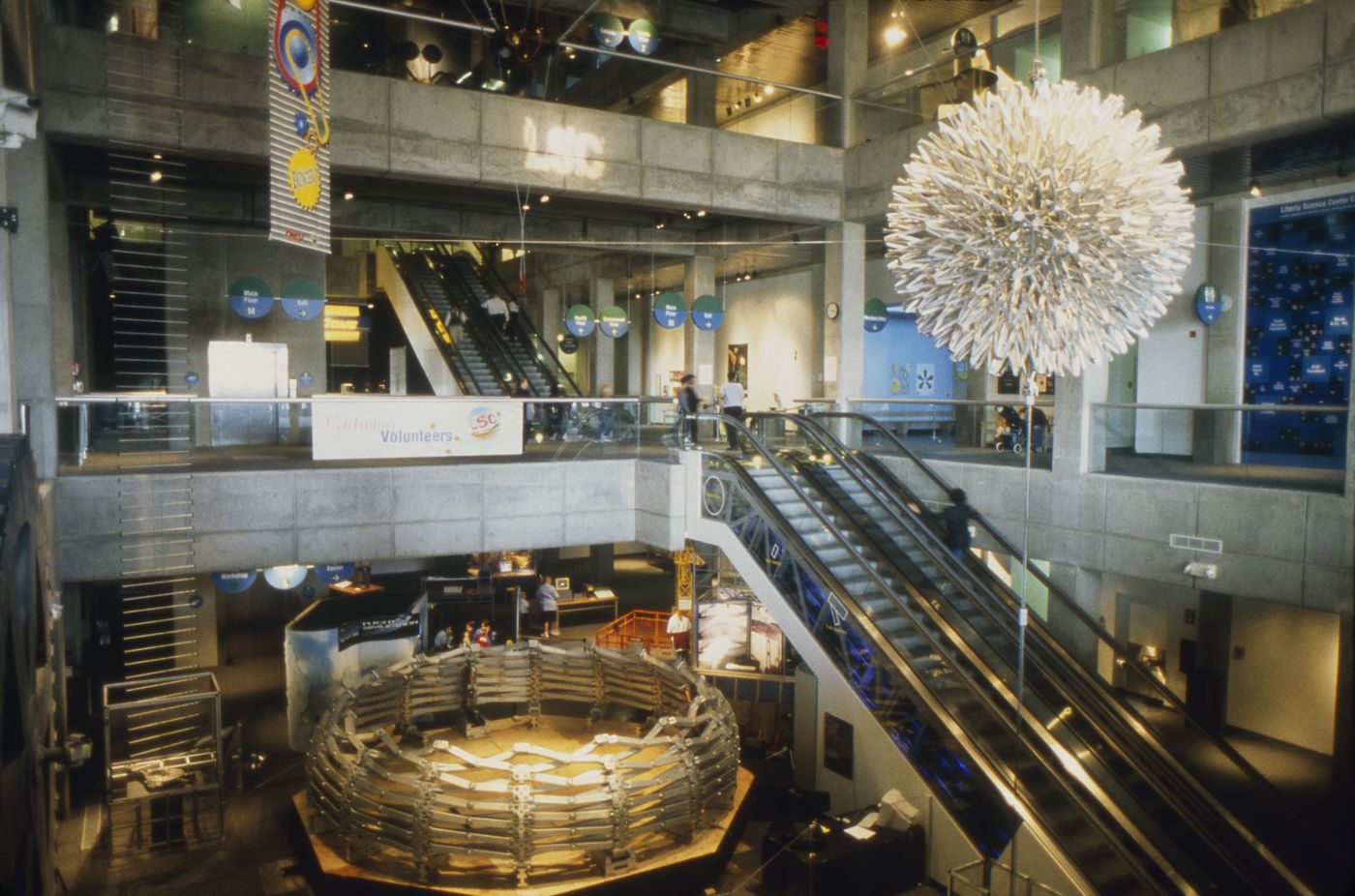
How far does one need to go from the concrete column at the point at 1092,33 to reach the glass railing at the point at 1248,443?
16.3ft

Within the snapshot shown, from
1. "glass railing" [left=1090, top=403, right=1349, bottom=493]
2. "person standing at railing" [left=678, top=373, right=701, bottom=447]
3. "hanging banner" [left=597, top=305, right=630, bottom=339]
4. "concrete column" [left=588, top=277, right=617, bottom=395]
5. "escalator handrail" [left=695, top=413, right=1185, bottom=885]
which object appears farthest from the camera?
"concrete column" [left=588, top=277, right=617, bottom=395]

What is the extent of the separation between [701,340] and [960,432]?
294 inches

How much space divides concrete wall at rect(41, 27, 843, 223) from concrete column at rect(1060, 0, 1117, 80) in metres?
4.74

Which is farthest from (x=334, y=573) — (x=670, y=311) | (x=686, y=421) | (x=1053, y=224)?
(x=1053, y=224)

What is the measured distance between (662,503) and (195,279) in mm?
10196

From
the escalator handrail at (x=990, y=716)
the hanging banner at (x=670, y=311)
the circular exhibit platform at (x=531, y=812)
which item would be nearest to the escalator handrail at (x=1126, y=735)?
the escalator handrail at (x=990, y=716)

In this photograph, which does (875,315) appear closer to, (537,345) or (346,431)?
(537,345)

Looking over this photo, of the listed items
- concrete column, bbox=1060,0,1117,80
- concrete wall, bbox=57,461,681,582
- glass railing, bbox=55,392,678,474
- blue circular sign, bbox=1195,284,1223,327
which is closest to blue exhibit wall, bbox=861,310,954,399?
blue circular sign, bbox=1195,284,1223,327

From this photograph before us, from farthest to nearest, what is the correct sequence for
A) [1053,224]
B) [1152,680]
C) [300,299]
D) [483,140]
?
[300,299]
[483,140]
[1152,680]
[1053,224]

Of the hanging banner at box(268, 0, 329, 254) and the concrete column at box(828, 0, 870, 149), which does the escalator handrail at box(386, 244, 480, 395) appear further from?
the hanging banner at box(268, 0, 329, 254)

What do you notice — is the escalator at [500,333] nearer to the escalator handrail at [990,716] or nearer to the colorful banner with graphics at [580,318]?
the colorful banner with graphics at [580,318]

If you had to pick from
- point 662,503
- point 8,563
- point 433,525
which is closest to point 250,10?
Result: point 433,525

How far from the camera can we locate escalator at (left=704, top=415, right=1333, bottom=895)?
7543mm

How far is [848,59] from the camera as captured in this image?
16.5 m
